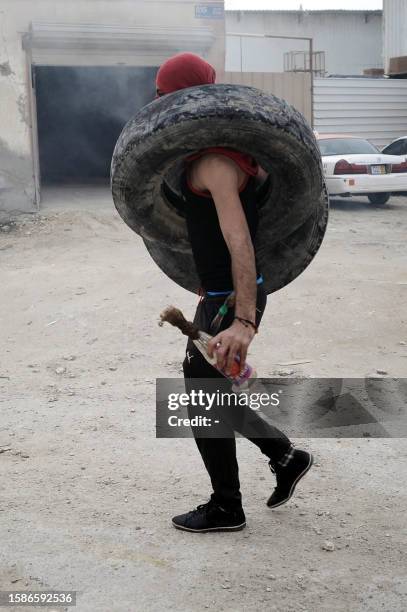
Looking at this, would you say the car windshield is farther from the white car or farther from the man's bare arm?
the man's bare arm

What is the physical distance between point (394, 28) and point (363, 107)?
19.4 feet

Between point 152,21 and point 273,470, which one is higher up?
point 152,21

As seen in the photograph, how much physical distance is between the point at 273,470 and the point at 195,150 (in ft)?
4.43

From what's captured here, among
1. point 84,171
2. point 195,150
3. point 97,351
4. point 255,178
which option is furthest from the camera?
point 84,171

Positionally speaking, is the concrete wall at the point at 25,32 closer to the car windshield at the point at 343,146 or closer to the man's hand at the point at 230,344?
the car windshield at the point at 343,146

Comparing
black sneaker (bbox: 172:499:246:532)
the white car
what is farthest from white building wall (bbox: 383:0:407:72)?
black sneaker (bbox: 172:499:246:532)

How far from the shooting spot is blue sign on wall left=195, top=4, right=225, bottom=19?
38.2 ft

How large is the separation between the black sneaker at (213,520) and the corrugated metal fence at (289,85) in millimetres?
12005

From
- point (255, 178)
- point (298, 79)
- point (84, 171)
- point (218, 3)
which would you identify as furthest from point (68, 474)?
point (84, 171)

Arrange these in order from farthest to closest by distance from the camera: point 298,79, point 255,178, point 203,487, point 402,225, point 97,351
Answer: point 298,79 → point 402,225 → point 97,351 → point 203,487 → point 255,178

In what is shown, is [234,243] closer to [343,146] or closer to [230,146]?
[230,146]

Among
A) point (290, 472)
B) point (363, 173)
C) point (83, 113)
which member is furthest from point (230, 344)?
point (83, 113)

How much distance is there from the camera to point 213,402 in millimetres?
2941

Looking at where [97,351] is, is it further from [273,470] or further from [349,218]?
[349,218]
